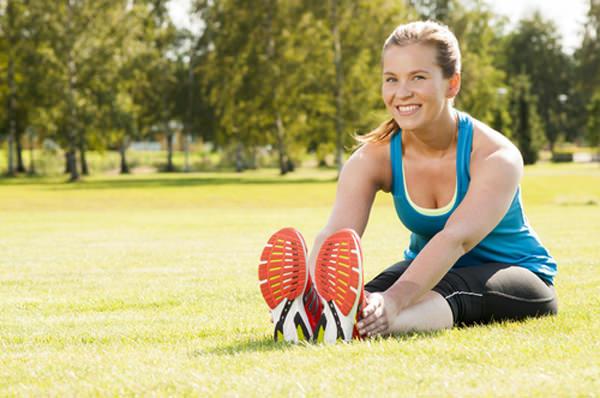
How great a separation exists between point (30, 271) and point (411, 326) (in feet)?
18.9

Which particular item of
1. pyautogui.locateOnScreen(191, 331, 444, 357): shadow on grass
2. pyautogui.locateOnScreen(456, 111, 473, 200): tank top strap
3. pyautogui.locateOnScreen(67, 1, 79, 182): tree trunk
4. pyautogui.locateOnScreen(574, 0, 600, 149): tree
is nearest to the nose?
pyautogui.locateOnScreen(456, 111, 473, 200): tank top strap

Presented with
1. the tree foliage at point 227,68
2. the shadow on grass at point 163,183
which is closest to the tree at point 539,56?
the tree foliage at point 227,68

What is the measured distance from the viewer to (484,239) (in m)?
5.04

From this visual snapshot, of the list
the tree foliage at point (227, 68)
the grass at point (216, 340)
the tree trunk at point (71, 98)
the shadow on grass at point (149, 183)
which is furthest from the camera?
the tree foliage at point (227, 68)

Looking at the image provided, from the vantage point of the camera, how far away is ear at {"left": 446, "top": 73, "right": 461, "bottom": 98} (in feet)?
15.3

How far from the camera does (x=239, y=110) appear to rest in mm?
49219

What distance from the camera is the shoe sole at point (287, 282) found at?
14.3ft

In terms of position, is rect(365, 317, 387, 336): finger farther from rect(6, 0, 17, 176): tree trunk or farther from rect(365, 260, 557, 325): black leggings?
rect(6, 0, 17, 176): tree trunk

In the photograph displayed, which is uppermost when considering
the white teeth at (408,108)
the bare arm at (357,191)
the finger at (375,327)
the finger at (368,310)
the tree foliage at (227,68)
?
the tree foliage at (227,68)

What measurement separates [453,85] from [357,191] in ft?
2.60

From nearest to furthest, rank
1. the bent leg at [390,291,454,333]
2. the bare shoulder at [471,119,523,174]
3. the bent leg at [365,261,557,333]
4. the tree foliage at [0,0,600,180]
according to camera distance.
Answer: the bent leg at [390,291,454,333], the bent leg at [365,261,557,333], the bare shoulder at [471,119,523,174], the tree foliage at [0,0,600,180]

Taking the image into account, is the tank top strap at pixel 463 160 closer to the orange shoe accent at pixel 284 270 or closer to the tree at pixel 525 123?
the orange shoe accent at pixel 284 270

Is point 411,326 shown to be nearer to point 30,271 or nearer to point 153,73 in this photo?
point 30,271

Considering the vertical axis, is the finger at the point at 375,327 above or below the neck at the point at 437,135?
below
